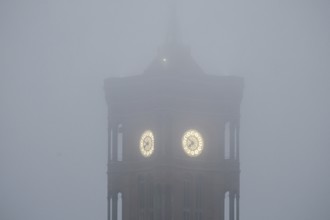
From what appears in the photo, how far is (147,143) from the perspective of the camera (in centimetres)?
9831

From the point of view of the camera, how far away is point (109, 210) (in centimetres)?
10044

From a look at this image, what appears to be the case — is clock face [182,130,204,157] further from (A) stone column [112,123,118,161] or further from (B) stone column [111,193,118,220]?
(B) stone column [111,193,118,220]

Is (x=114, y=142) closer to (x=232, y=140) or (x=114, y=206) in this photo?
(x=114, y=206)

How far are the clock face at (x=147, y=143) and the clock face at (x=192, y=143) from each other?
2.97 m

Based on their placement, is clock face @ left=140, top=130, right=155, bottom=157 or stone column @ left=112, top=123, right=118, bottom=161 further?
stone column @ left=112, top=123, right=118, bottom=161

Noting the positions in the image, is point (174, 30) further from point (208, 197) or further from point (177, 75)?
point (208, 197)

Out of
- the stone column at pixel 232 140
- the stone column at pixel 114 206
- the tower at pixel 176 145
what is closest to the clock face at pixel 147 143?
the tower at pixel 176 145

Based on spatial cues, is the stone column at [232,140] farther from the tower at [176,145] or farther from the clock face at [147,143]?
the clock face at [147,143]

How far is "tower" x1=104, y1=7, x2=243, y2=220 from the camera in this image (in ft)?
317

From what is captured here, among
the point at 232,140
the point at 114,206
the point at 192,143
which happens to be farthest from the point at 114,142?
the point at 232,140

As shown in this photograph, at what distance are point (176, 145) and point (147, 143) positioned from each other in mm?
2859

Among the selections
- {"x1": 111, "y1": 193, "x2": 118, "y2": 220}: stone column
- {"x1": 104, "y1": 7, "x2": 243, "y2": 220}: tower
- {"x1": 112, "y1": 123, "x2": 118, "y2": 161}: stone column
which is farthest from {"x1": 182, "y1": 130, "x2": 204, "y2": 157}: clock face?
{"x1": 111, "y1": 193, "x2": 118, "y2": 220}: stone column

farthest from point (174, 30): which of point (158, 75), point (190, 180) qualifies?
point (190, 180)

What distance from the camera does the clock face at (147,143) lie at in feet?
321
